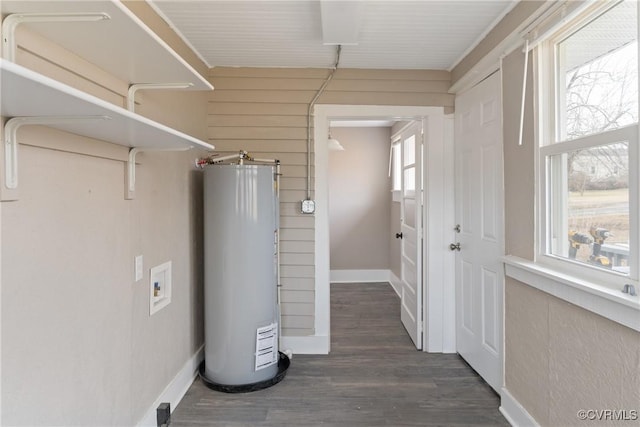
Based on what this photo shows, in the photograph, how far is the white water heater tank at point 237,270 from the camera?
7.64ft

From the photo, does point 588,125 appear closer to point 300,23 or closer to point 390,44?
point 390,44

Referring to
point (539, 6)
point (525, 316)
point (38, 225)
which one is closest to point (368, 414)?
point (525, 316)

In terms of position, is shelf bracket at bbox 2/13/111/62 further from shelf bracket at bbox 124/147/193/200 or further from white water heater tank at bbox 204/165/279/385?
white water heater tank at bbox 204/165/279/385

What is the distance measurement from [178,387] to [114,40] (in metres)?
2.04

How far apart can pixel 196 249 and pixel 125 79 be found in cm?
135

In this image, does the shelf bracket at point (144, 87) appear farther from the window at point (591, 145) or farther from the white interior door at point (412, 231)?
the white interior door at point (412, 231)

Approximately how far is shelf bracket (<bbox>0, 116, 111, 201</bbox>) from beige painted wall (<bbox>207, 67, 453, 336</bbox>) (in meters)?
1.87

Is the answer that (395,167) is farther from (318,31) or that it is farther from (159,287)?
(159,287)

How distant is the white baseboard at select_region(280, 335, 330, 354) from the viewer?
2934 millimetres

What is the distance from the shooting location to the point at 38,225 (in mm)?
1170

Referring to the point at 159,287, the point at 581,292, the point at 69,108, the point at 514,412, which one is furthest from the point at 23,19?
the point at 514,412

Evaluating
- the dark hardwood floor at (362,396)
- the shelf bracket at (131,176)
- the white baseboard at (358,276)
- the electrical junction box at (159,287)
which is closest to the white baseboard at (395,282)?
the white baseboard at (358,276)

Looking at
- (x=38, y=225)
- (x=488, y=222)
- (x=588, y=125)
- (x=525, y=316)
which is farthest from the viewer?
(x=488, y=222)

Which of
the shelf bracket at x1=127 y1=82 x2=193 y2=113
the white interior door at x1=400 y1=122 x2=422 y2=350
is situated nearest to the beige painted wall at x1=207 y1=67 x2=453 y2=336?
the white interior door at x1=400 y1=122 x2=422 y2=350
